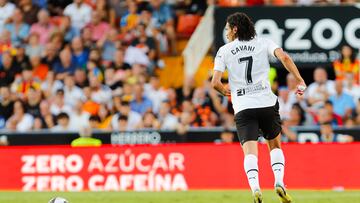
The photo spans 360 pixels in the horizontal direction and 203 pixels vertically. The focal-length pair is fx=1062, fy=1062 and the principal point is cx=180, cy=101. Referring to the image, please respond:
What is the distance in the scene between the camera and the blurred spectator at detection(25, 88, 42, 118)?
19.9m

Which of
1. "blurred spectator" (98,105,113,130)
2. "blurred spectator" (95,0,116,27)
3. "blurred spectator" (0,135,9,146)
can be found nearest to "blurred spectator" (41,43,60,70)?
"blurred spectator" (95,0,116,27)

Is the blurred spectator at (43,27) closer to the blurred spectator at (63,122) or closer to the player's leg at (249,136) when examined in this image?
the blurred spectator at (63,122)

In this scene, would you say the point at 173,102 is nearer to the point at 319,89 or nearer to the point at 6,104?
the point at 319,89

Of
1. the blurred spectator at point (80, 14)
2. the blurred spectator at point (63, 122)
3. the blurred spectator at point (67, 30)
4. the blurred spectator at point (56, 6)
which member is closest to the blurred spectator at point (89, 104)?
the blurred spectator at point (63, 122)

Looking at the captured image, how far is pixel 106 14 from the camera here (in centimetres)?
2198

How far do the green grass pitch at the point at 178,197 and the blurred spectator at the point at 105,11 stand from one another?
6.17m

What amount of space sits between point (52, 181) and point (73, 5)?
5.45 metres

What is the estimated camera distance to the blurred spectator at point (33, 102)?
19.9 metres

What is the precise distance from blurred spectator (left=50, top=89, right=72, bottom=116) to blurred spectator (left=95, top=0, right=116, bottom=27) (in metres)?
2.43

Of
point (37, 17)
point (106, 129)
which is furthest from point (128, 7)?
point (106, 129)

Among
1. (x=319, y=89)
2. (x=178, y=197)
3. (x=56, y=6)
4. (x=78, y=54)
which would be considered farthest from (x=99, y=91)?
(x=178, y=197)

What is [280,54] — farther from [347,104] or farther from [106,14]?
[106,14]

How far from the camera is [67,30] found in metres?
21.7

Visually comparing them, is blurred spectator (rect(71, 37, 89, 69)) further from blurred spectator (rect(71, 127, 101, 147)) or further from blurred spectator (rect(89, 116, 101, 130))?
blurred spectator (rect(71, 127, 101, 147))
